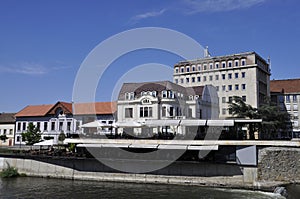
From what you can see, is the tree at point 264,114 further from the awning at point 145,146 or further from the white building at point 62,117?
the awning at point 145,146

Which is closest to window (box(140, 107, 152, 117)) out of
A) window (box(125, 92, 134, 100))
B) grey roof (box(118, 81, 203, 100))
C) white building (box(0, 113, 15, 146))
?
grey roof (box(118, 81, 203, 100))

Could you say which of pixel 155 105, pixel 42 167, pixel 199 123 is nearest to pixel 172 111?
pixel 155 105

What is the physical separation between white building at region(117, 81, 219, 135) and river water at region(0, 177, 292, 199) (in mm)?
18841

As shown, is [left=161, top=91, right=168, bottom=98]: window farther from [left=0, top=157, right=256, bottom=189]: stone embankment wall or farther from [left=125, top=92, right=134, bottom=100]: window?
[left=0, top=157, right=256, bottom=189]: stone embankment wall

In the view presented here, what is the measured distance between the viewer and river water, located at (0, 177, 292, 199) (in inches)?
1001

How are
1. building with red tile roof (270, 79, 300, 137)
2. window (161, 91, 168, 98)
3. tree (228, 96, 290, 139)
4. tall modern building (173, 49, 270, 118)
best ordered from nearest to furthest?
window (161, 91, 168, 98)
tree (228, 96, 290, 139)
tall modern building (173, 49, 270, 118)
building with red tile roof (270, 79, 300, 137)

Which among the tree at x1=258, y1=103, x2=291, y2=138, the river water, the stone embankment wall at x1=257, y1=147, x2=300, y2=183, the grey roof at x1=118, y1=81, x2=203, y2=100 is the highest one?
the grey roof at x1=118, y1=81, x2=203, y2=100

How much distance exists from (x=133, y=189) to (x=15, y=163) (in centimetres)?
1612

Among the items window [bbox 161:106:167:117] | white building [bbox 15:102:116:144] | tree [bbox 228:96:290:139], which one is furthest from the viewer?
white building [bbox 15:102:116:144]

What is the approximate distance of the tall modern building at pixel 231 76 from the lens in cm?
6612

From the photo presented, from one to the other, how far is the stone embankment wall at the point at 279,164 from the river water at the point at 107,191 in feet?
7.67

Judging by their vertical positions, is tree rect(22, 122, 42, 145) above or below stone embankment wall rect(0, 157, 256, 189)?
above

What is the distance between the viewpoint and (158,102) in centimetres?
5009

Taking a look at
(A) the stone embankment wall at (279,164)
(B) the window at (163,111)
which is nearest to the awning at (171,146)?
(A) the stone embankment wall at (279,164)
